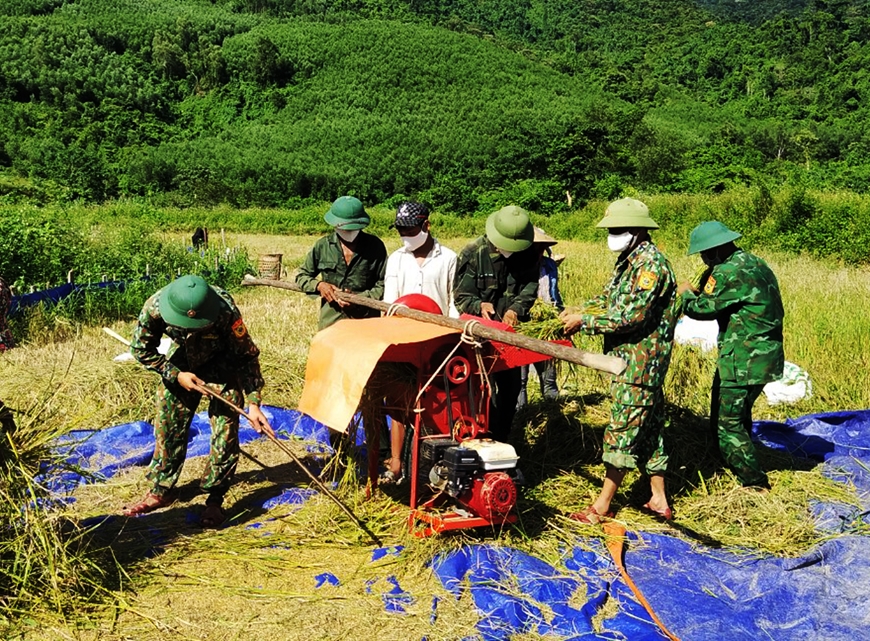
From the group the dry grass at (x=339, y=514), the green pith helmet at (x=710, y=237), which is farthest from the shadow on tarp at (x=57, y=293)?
the green pith helmet at (x=710, y=237)

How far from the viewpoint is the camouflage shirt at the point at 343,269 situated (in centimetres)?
550

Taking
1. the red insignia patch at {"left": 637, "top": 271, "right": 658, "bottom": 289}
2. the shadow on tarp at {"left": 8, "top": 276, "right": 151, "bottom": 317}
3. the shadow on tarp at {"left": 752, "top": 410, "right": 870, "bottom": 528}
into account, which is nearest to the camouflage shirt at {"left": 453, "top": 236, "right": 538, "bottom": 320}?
the red insignia patch at {"left": 637, "top": 271, "right": 658, "bottom": 289}

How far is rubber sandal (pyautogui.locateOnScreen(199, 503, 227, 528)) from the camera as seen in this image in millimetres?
4555

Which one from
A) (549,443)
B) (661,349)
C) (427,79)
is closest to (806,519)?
(661,349)

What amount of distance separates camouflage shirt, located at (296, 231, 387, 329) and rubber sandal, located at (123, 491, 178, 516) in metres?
1.59

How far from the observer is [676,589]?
3928mm

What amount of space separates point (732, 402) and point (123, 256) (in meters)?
9.09

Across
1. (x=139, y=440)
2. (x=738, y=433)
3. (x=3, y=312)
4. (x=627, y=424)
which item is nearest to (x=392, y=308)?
(x=627, y=424)

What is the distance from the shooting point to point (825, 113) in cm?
5119

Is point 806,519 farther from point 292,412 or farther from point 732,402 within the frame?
point 292,412

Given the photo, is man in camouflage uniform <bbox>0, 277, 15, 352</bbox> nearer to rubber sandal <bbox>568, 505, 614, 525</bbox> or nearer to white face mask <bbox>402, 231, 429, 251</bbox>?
white face mask <bbox>402, 231, 429, 251</bbox>

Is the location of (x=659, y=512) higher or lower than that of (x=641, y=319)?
lower

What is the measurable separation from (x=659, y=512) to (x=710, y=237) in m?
1.70

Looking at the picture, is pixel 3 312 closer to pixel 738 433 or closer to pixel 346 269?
pixel 346 269
